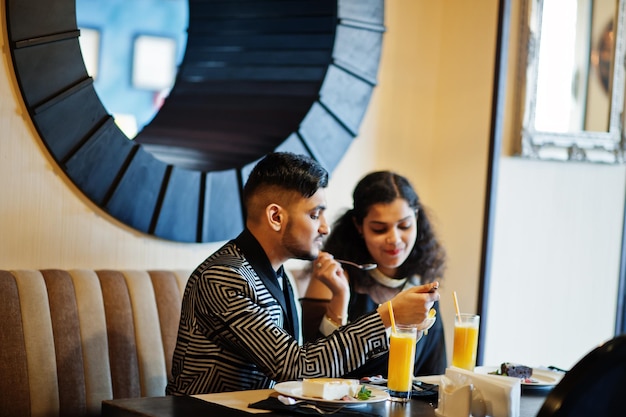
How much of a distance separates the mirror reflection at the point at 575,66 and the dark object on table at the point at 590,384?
2.46 meters

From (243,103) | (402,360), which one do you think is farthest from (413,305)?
(243,103)

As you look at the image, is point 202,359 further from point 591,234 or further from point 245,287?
point 591,234

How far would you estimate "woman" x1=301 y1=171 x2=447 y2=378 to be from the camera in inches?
116

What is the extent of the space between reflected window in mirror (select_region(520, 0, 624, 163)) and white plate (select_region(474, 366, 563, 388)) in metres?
1.47

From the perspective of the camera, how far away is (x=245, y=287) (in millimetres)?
2217

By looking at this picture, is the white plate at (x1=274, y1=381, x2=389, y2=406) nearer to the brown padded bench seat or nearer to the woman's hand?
the woman's hand

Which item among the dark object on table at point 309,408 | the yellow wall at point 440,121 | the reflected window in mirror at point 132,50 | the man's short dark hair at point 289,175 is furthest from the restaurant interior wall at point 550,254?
the dark object on table at point 309,408

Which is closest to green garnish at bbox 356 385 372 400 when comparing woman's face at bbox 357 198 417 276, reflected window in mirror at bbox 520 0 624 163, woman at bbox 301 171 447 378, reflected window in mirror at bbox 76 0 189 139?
woman at bbox 301 171 447 378

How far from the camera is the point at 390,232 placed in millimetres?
2994

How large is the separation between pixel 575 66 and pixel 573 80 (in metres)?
0.06

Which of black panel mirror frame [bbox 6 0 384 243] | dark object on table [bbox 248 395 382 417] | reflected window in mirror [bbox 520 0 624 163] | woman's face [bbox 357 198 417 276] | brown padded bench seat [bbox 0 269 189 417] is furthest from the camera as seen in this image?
reflected window in mirror [bbox 520 0 624 163]

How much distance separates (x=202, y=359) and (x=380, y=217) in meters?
0.96

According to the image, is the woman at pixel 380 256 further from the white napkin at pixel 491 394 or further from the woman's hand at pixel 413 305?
the white napkin at pixel 491 394

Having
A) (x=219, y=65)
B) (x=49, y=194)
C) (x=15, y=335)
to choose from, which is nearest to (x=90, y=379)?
(x=15, y=335)
